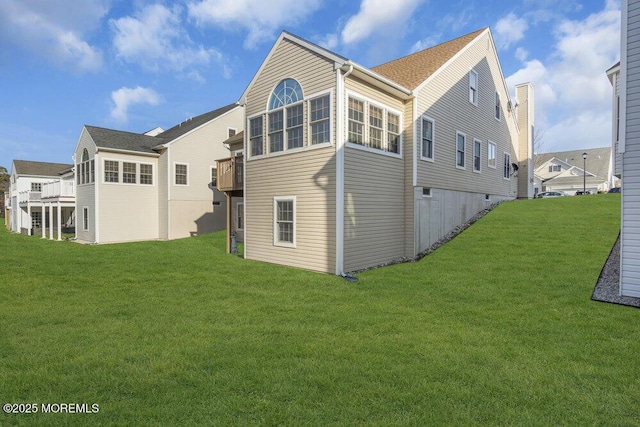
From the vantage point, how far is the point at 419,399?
3.71 meters

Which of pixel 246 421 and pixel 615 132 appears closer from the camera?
pixel 246 421

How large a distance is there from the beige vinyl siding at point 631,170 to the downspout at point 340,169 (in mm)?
6504

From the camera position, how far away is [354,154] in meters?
11.0

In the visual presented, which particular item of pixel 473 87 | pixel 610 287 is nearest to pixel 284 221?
pixel 610 287

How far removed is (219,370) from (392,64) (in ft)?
54.9

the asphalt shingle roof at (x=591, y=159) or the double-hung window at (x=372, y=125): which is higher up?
the asphalt shingle roof at (x=591, y=159)

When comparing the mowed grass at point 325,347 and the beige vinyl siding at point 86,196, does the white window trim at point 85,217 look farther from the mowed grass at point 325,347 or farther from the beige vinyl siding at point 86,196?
the mowed grass at point 325,347

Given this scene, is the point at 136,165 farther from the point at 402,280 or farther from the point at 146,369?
the point at 146,369

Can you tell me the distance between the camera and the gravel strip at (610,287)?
728 cm

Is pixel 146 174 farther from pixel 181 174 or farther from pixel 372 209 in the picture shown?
pixel 372 209

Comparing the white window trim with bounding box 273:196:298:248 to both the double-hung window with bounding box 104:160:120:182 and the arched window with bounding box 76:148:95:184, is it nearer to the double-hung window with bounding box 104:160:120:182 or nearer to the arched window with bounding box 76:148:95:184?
the double-hung window with bounding box 104:160:120:182

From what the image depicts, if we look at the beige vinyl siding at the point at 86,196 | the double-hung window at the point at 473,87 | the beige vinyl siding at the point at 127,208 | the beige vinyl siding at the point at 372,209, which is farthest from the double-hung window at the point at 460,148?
the beige vinyl siding at the point at 86,196

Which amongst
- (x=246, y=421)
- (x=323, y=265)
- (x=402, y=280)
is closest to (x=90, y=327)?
(x=246, y=421)

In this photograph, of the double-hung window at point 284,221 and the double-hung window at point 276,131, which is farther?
the double-hung window at point 276,131
